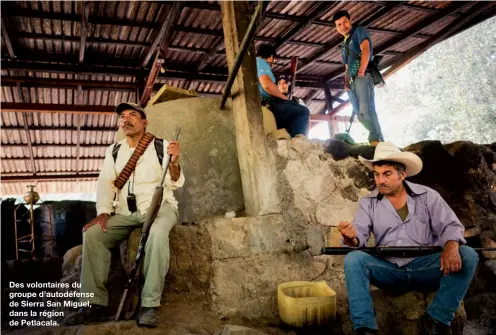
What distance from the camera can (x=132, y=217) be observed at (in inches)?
128

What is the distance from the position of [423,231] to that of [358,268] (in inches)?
25.0

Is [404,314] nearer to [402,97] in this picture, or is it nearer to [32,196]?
[32,196]

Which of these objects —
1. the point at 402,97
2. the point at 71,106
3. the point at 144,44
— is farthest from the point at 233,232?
the point at 402,97

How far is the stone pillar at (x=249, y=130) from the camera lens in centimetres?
351

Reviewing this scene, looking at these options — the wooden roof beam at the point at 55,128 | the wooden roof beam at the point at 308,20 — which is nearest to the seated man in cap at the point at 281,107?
the wooden roof beam at the point at 308,20

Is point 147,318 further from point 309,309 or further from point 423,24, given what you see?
point 423,24

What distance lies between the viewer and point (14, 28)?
6.62 meters

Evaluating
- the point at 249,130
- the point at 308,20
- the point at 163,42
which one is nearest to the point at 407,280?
the point at 249,130

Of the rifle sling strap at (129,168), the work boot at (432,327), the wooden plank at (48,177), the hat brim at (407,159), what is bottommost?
the work boot at (432,327)

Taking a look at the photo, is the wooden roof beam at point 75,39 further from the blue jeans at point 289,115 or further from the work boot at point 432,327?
the work boot at point 432,327

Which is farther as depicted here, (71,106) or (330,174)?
(71,106)

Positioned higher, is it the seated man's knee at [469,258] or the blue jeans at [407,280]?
the seated man's knee at [469,258]

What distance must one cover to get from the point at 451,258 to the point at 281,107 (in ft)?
8.90

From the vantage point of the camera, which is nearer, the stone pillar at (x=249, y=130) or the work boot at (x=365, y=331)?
the work boot at (x=365, y=331)
